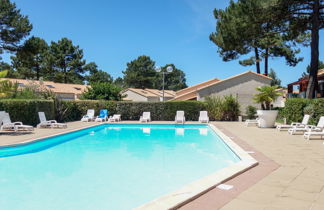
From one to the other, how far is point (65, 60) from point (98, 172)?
41.2 m

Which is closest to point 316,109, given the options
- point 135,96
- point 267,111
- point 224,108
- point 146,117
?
point 267,111

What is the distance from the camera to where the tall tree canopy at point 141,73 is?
60.8m

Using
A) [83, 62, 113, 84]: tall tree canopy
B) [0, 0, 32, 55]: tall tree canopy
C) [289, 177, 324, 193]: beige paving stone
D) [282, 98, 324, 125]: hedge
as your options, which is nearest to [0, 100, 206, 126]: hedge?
[282, 98, 324, 125]: hedge

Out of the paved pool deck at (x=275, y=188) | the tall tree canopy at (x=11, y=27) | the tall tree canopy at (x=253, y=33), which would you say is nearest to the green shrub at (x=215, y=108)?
the tall tree canopy at (x=253, y=33)

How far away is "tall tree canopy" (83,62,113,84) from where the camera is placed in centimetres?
5045

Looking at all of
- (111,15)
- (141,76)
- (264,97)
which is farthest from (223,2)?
(141,76)

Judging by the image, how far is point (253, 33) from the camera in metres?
19.2

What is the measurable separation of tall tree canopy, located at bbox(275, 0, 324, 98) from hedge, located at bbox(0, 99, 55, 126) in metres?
17.5

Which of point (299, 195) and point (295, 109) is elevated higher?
point (295, 109)

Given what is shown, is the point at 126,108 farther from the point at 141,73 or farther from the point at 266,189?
the point at 141,73

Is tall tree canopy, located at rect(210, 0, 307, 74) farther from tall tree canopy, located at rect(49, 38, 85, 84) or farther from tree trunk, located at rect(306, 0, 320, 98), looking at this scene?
tall tree canopy, located at rect(49, 38, 85, 84)

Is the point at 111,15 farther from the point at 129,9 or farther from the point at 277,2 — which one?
the point at 277,2

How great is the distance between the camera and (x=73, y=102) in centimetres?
2225

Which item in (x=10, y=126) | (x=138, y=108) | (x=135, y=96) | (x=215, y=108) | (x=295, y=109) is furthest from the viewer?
(x=135, y=96)
